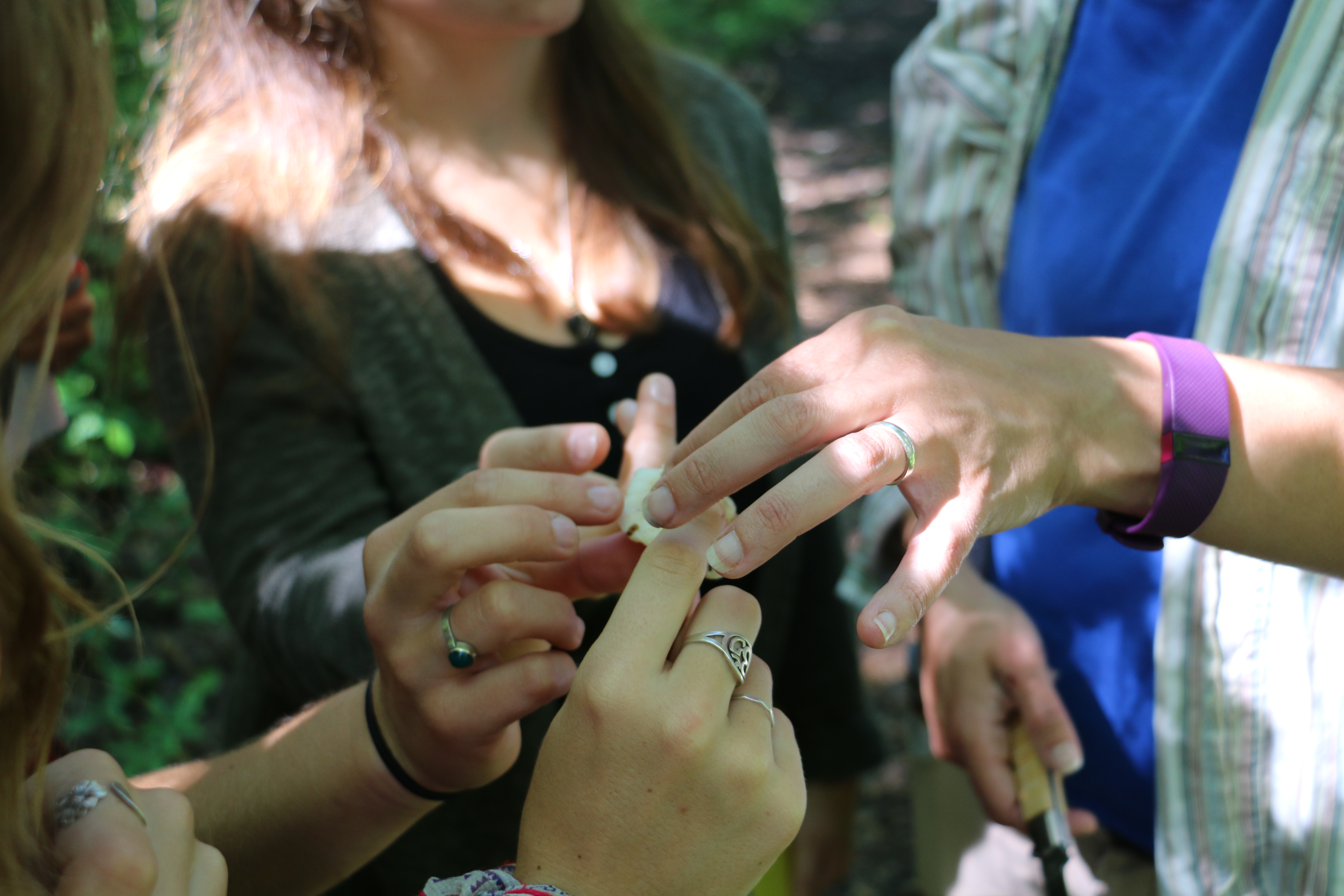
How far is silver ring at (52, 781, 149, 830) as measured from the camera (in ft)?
3.51

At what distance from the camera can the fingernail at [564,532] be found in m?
1.29

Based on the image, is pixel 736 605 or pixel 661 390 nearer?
pixel 736 605

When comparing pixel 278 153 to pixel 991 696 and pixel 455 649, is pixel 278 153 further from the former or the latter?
pixel 991 696

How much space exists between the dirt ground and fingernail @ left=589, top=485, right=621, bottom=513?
1187 millimetres

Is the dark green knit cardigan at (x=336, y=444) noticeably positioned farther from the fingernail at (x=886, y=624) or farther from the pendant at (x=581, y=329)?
the fingernail at (x=886, y=624)

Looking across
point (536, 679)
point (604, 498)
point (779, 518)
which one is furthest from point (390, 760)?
point (779, 518)

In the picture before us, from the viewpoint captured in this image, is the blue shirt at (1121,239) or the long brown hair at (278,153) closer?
the blue shirt at (1121,239)

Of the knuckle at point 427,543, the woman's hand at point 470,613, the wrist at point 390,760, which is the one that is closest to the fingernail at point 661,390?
the woman's hand at point 470,613

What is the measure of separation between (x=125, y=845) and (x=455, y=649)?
435 mm

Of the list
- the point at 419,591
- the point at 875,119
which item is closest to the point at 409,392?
the point at 419,591

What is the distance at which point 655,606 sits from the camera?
1093 millimetres

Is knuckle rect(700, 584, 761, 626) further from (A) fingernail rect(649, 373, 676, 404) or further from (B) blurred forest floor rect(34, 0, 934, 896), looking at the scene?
(B) blurred forest floor rect(34, 0, 934, 896)

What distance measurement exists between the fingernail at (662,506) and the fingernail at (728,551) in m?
0.08

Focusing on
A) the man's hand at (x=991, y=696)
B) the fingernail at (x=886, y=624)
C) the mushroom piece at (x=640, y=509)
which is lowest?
the man's hand at (x=991, y=696)
